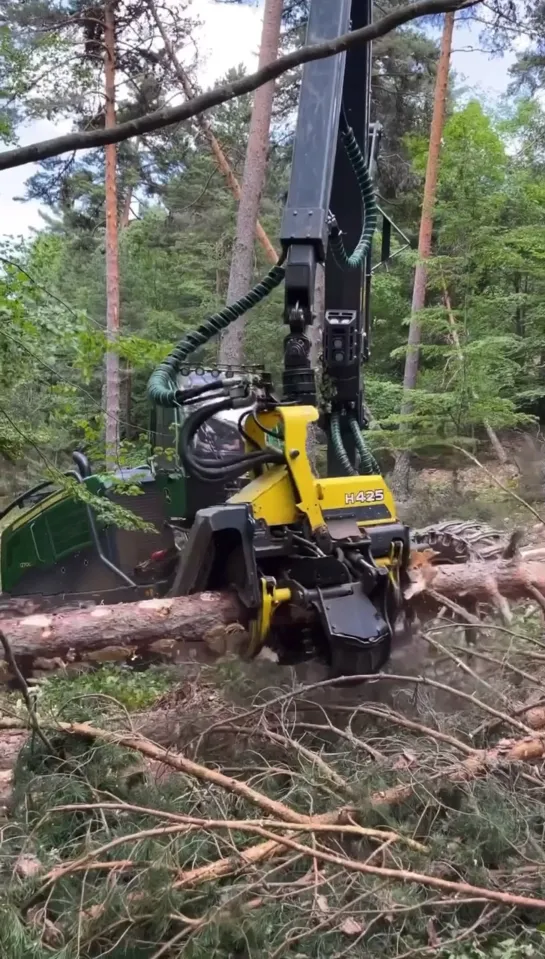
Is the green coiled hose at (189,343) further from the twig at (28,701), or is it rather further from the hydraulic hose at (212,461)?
the twig at (28,701)

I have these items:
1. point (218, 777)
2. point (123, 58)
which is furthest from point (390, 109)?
point (218, 777)

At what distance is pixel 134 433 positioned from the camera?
24.1ft

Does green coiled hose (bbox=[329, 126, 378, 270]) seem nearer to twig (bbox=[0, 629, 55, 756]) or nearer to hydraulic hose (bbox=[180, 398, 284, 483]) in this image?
hydraulic hose (bbox=[180, 398, 284, 483])

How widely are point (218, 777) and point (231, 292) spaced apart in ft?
31.2

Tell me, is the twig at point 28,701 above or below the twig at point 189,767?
above

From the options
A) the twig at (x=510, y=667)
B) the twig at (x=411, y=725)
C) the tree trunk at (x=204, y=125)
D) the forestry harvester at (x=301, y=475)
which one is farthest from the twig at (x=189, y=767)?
the tree trunk at (x=204, y=125)

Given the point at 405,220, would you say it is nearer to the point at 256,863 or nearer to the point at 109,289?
the point at 109,289

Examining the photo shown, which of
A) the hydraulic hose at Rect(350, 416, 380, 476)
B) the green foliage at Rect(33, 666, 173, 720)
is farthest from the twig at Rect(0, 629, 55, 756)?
the hydraulic hose at Rect(350, 416, 380, 476)

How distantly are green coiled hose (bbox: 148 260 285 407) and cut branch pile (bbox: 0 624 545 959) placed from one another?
1634mm

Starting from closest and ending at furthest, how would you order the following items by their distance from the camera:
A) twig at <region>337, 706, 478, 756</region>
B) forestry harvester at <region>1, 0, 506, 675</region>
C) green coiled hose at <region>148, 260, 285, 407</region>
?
1. twig at <region>337, 706, 478, 756</region>
2. forestry harvester at <region>1, 0, 506, 675</region>
3. green coiled hose at <region>148, 260, 285, 407</region>

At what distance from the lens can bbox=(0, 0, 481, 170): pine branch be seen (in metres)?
1.59

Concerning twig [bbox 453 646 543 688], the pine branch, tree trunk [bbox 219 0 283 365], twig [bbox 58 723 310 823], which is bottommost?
twig [bbox 58 723 310 823]

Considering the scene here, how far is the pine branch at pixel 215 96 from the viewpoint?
1588mm

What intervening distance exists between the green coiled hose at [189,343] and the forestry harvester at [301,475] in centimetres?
1
